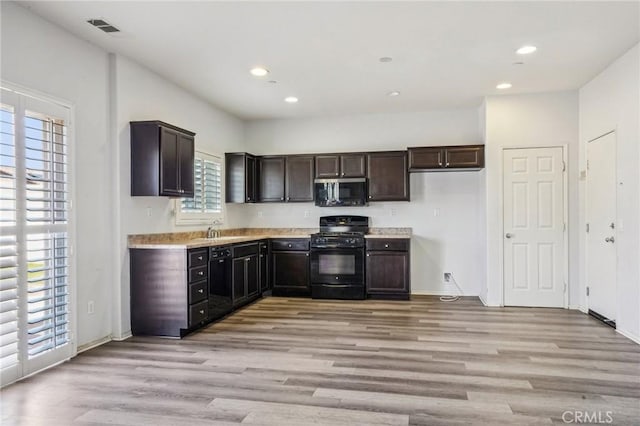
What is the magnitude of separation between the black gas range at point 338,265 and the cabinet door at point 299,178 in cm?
75

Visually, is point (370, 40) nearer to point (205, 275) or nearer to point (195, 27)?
point (195, 27)

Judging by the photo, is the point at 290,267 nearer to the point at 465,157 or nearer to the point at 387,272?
the point at 387,272

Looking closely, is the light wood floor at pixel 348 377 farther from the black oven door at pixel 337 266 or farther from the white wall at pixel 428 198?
the white wall at pixel 428 198

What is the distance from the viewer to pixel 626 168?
409 centimetres

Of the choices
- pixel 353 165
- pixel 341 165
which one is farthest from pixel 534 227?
pixel 341 165

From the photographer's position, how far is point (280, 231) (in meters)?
6.88

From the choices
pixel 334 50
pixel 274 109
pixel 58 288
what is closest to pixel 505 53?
pixel 334 50

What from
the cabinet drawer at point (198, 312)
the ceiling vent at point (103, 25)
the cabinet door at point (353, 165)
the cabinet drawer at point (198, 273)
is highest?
the ceiling vent at point (103, 25)

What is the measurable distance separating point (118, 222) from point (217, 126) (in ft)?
8.24

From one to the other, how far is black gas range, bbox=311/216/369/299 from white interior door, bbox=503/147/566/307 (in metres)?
1.97

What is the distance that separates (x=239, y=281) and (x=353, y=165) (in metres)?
2.44

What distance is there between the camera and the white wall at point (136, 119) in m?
4.07

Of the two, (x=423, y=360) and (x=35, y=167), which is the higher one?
(x=35, y=167)

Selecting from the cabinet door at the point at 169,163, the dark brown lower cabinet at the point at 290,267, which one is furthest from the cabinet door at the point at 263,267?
the cabinet door at the point at 169,163
